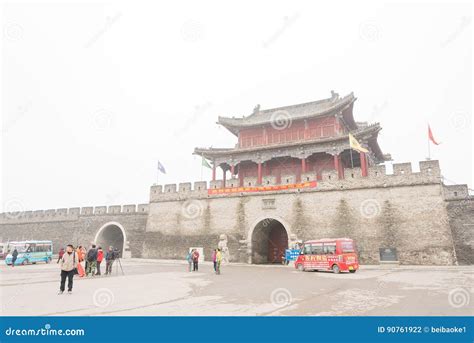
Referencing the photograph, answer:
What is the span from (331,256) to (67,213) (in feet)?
73.0

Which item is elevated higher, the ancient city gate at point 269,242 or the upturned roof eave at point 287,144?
the upturned roof eave at point 287,144

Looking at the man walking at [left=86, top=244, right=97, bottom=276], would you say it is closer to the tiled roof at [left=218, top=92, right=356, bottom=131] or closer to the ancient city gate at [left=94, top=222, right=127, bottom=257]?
the ancient city gate at [left=94, top=222, right=127, bottom=257]

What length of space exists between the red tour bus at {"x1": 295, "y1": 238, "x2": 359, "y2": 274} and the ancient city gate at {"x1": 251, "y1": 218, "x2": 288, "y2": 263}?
5.30 m

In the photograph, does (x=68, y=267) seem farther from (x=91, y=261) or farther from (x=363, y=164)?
(x=363, y=164)

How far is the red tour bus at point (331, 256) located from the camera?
12.2 m

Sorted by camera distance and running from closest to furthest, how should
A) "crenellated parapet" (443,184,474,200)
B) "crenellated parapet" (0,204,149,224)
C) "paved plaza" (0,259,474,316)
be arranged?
1. "paved plaza" (0,259,474,316)
2. "crenellated parapet" (443,184,474,200)
3. "crenellated parapet" (0,204,149,224)

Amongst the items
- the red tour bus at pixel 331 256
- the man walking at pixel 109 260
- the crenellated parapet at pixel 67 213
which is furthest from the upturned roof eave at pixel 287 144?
the man walking at pixel 109 260

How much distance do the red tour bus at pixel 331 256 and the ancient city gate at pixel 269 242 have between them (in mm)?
5295

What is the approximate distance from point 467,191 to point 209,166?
15.3 metres

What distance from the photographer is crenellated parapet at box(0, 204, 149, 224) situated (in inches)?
927

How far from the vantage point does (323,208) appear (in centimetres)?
1714

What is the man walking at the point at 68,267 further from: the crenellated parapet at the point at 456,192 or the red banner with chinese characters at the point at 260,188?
the crenellated parapet at the point at 456,192

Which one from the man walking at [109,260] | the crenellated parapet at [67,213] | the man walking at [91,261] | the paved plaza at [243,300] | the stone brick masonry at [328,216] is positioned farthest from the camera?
the crenellated parapet at [67,213]

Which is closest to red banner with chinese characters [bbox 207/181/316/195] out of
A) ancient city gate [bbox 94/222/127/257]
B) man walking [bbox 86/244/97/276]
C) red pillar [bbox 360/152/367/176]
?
red pillar [bbox 360/152/367/176]
